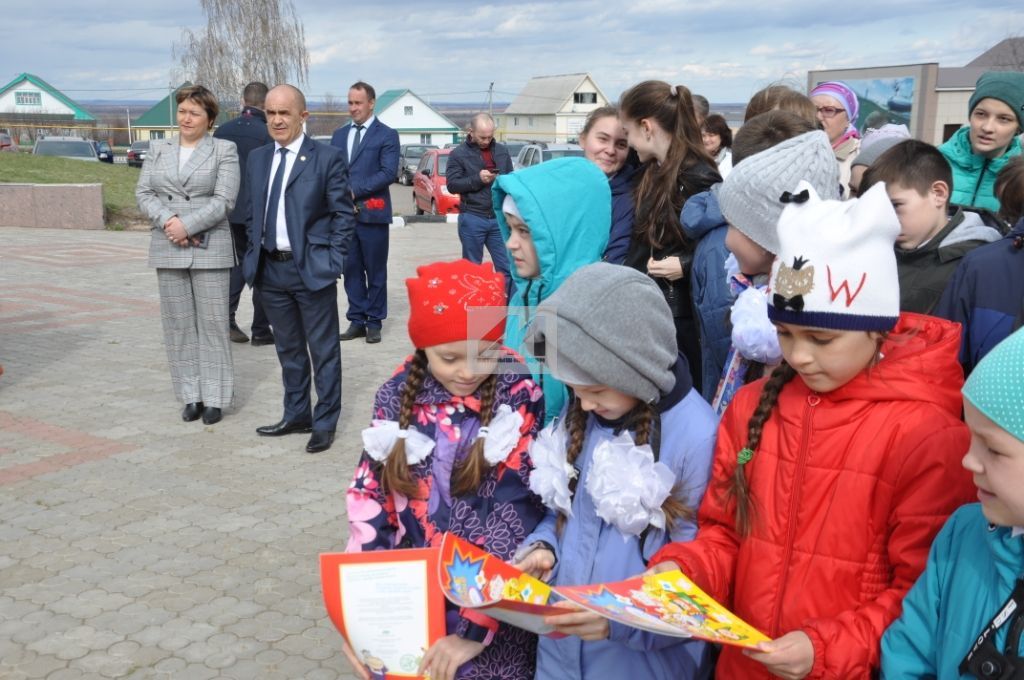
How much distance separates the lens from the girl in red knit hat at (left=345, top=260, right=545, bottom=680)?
227cm

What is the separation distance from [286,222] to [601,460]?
12.7ft

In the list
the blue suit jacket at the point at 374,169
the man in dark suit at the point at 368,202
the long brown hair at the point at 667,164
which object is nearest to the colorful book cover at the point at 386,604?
the long brown hair at the point at 667,164

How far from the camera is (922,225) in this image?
2914 millimetres

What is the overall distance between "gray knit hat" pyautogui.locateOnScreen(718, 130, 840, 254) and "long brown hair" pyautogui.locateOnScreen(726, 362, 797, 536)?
497 millimetres

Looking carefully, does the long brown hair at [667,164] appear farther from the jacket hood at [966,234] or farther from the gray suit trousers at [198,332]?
the gray suit trousers at [198,332]

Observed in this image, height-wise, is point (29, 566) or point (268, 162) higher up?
point (268, 162)

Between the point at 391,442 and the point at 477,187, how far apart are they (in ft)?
26.0

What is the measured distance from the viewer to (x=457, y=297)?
2305 millimetres

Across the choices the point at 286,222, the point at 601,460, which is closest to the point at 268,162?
the point at 286,222

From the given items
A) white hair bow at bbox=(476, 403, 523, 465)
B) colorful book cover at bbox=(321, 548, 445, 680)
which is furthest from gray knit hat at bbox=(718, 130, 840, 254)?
colorful book cover at bbox=(321, 548, 445, 680)

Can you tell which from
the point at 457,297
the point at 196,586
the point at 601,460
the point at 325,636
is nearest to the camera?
the point at 601,460

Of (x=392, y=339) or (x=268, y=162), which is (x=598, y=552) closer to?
(x=268, y=162)

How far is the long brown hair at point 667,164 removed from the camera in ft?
11.7

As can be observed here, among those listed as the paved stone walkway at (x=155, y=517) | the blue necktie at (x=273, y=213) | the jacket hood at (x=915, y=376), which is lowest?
the paved stone walkway at (x=155, y=517)
